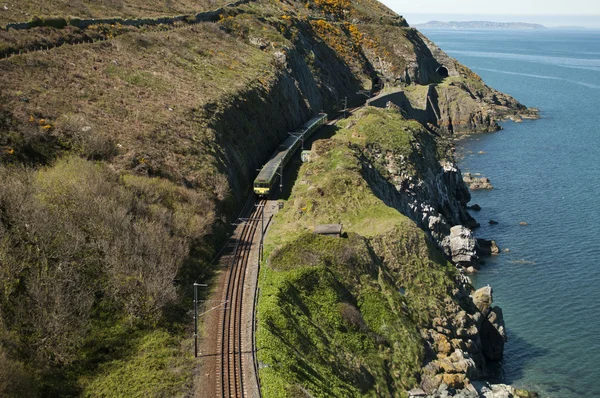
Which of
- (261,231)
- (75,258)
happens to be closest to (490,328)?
(261,231)

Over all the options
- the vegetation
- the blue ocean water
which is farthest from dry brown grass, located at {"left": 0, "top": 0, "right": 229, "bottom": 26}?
the blue ocean water

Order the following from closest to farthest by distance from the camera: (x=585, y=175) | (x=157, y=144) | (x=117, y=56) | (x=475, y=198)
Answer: (x=157, y=144)
(x=117, y=56)
(x=475, y=198)
(x=585, y=175)

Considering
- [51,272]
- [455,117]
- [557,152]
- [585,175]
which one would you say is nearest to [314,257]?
[51,272]

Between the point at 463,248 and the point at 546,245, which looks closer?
the point at 463,248

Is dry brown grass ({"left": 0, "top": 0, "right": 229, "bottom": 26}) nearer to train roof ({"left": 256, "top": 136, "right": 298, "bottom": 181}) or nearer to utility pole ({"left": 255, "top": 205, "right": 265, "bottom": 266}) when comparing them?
train roof ({"left": 256, "top": 136, "right": 298, "bottom": 181})

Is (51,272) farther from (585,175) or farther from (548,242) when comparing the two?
(585,175)

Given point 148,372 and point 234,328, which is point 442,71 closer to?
point 234,328

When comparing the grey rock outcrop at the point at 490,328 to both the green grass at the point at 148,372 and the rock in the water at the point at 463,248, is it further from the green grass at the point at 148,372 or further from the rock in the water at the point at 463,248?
the green grass at the point at 148,372
